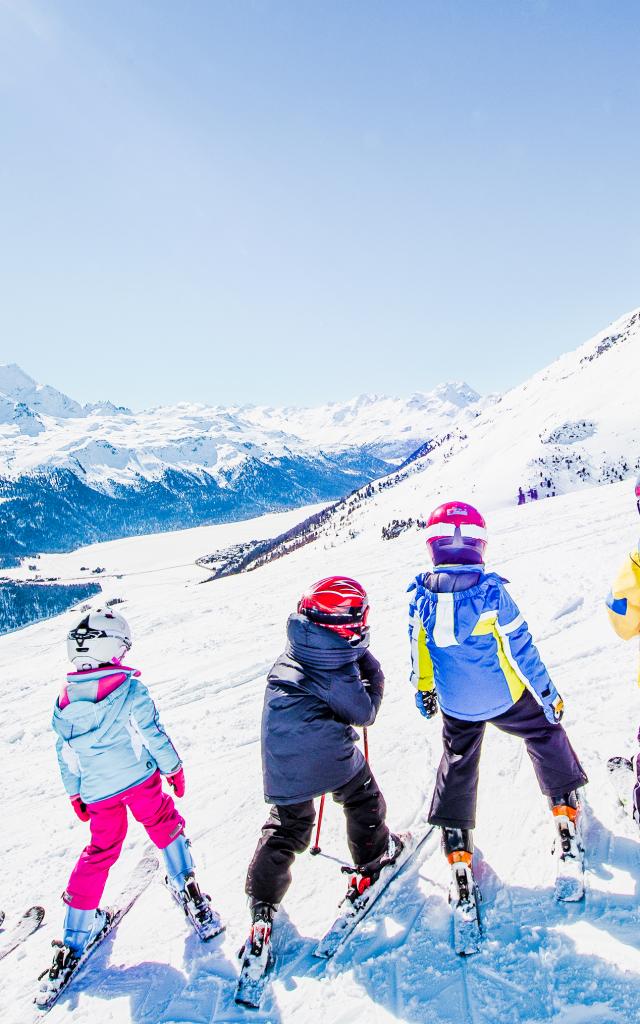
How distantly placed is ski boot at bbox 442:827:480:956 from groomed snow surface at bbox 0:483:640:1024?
76mm

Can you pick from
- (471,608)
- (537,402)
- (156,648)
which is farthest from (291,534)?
(471,608)

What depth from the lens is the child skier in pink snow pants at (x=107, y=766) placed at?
396cm

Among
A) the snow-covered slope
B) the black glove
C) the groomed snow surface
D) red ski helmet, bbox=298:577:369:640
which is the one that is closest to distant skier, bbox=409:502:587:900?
the black glove

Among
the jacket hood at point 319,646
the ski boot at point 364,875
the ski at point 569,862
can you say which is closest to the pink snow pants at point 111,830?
the ski boot at point 364,875

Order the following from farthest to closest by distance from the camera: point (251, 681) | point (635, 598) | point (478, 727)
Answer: point (251, 681) < point (478, 727) < point (635, 598)

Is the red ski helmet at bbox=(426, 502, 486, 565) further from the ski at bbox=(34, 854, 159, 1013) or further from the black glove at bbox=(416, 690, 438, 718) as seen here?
the ski at bbox=(34, 854, 159, 1013)

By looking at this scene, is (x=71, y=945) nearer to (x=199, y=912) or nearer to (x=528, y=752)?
(x=199, y=912)

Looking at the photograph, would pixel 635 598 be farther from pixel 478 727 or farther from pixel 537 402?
pixel 537 402

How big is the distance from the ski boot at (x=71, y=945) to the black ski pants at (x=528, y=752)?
2.81 metres

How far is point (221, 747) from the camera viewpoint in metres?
7.14

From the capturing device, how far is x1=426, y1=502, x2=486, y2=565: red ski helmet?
12.5ft

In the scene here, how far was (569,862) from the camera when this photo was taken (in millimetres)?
3596

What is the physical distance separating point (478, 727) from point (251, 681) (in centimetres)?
648

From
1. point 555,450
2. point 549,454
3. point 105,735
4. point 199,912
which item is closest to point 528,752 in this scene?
point 199,912
